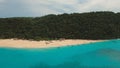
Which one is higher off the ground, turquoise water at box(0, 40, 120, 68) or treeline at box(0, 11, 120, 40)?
treeline at box(0, 11, 120, 40)

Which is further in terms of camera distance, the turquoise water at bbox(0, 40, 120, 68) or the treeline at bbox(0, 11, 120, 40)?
the treeline at bbox(0, 11, 120, 40)

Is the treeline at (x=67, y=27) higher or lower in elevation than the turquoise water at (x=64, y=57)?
higher

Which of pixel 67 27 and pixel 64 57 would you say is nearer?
pixel 64 57

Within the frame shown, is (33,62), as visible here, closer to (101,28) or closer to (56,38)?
(56,38)

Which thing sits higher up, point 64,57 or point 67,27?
point 67,27

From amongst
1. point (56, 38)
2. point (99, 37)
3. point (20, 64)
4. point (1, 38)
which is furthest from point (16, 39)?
point (20, 64)
